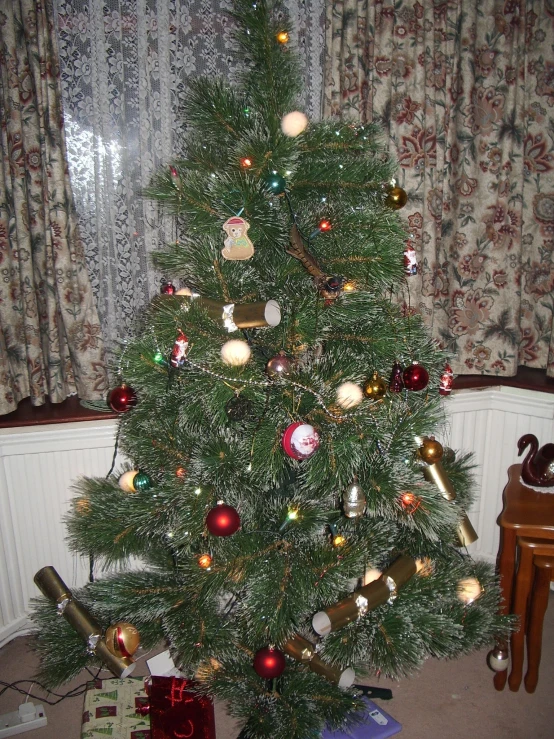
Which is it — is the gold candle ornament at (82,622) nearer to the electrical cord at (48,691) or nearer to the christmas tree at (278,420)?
the christmas tree at (278,420)

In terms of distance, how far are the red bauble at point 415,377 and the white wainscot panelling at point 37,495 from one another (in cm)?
95

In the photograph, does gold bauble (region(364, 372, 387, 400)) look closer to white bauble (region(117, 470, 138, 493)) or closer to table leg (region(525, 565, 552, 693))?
white bauble (region(117, 470, 138, 493))

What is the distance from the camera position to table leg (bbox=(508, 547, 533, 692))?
4.77 feet

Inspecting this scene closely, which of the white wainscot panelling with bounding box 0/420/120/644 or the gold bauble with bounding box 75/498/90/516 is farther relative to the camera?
the white wainscot panelling with bounding box 0/420/120/644

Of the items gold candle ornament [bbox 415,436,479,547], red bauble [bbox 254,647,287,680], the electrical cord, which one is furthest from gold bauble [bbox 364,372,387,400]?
the electrical cord

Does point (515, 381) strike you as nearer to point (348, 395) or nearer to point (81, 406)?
point (348, 395)

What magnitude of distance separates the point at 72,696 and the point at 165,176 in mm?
1441

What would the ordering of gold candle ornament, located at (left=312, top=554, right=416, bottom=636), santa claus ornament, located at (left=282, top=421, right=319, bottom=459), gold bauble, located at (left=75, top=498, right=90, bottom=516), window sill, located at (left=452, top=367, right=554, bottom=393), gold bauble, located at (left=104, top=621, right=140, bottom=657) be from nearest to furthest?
santa claus ornament, located at (left=282, top=421, right=319, bottom=459)
gold candle ornament, located at (left=312, top=554, right=416, bottom=636)
gold bauble, located at (left=104, top=621, right=140, bottom=657)
gold bauble, located at (left=75, top=498, right=90, bottom=516)
window sill, located at (left=452, top=367, right=554, bottom=393)

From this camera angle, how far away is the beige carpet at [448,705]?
1.46 meters

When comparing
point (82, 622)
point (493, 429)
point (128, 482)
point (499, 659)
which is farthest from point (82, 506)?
point (493, 429)

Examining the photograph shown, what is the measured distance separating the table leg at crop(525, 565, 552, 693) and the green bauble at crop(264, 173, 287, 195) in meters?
1.15

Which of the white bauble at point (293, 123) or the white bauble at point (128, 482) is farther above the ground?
the white bauble at point (293, 123)

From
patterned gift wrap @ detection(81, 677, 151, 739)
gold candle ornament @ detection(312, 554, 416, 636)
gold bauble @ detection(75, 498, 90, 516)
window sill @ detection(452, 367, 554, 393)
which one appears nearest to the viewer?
gold candle ornament @ detection(312, 554, 416, 636)

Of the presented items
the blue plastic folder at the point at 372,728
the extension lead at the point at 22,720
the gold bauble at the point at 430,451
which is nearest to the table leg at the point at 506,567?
the blue plastic folder at the point at 372,728
